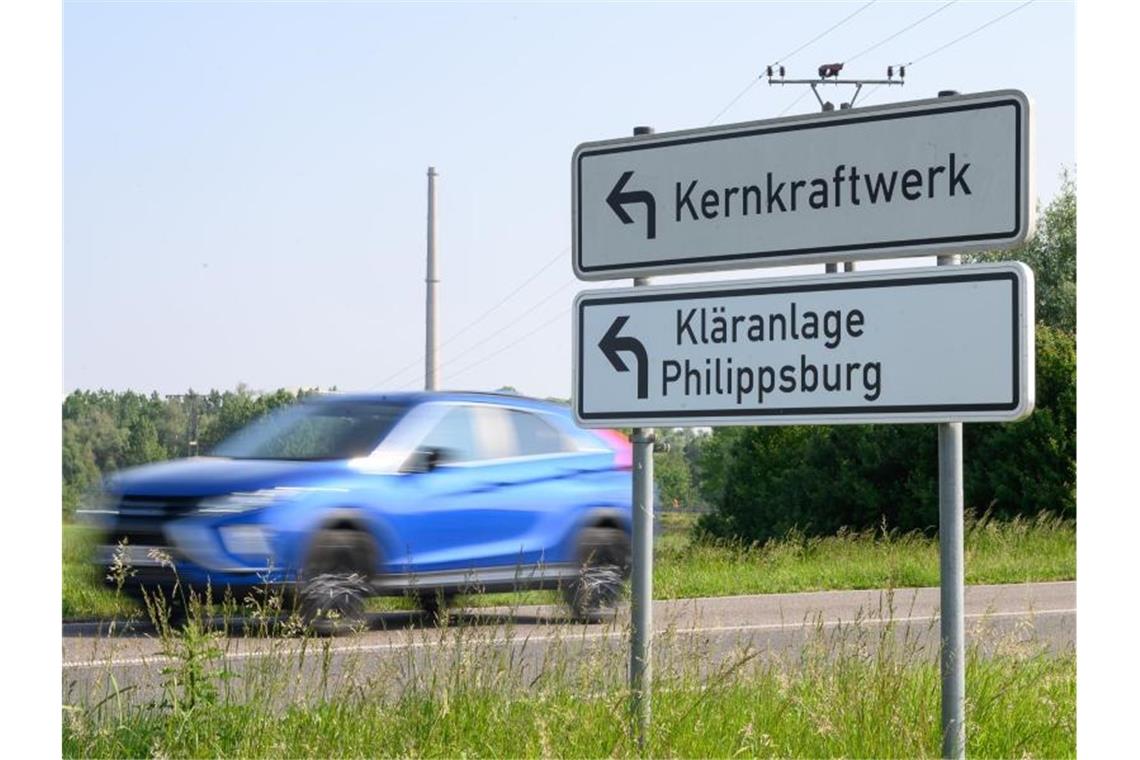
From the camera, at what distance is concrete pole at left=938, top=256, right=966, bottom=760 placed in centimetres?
475

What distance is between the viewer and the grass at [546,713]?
553 centimetres

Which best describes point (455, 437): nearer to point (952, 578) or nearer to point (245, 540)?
point (245, 540)

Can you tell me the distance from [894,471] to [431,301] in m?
11.3

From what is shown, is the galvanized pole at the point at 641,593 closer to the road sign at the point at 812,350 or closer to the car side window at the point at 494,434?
the road sign at the point at 812,350

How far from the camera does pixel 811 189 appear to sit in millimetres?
5176

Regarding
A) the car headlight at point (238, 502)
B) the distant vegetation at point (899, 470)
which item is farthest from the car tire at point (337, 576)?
the distant vegetation at point (899, 470)

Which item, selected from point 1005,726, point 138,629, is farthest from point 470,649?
point 138,629

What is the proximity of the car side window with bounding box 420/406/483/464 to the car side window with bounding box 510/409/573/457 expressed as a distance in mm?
474

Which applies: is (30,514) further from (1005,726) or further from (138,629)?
(138,629)

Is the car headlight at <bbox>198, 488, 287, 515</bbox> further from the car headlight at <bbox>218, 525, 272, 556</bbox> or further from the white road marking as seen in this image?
the white road marking

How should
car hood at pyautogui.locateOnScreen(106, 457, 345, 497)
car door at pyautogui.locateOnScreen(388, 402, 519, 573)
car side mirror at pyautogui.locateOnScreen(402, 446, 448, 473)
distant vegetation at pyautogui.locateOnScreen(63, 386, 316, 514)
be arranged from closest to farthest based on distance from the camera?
1. car hood at pyautogui.locateOnScreen(106, 457, 345, 497)
2. car door at pyautogui.locateOnScreen(388, 402, 519, 573)
3. car side mirror at pyautogui.locateOnScreen(402, 446, 448, 473)
4. distant vegetation at pyautogui.locateOnScreen(63, 386, 316, 514)

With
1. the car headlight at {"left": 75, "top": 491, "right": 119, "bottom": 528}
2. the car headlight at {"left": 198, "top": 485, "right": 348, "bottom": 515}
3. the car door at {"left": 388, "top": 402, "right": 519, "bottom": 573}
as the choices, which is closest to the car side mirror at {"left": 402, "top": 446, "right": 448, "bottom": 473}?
the car door at {"left": 388, "top": 402, "right": 519, "bottom": 573}

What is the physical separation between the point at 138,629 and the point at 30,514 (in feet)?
23.9

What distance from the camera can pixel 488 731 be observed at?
18.6 ft
